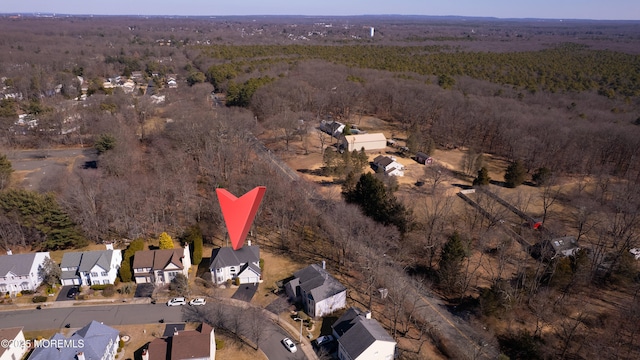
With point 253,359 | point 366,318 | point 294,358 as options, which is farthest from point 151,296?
point 366,318

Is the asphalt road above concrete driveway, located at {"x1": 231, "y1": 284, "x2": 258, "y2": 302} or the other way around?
the other way around

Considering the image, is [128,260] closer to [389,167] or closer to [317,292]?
[317,292]

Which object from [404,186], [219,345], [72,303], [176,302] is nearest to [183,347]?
[219,345]

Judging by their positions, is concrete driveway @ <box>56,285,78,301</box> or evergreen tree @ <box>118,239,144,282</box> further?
evergreen tree @ <box>118,239,144,282</box>

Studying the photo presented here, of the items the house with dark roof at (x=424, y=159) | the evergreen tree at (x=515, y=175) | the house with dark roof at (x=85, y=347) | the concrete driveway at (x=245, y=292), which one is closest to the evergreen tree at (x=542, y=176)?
the evergreen tree at (x=515, y=175)

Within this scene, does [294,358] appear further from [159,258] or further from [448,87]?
[448,87]

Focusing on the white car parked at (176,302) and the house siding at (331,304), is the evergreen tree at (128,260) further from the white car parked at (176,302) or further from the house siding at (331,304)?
the house siding at (331,304)

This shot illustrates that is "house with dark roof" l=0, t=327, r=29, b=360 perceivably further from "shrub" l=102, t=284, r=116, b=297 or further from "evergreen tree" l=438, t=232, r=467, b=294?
"evergreen tree" l=438, t=232, r=467, b=294

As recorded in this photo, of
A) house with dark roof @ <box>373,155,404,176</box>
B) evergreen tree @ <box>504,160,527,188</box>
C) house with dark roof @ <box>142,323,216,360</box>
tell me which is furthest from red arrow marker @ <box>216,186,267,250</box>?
evergreen tree @ <box>504,160,527,188</box>
